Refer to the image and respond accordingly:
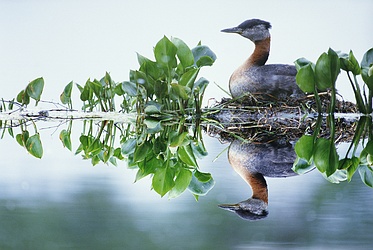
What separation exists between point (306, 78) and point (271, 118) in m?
0.18

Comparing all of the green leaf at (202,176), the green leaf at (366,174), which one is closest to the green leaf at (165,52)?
the green leaf at (202,176)

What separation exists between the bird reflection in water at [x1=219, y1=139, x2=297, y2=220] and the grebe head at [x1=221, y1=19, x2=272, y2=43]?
452 mm

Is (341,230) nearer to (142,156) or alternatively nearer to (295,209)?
(295,209)

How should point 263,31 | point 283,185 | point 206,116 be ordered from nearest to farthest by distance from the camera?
point 283,185 < point 206,116 < point 263,31

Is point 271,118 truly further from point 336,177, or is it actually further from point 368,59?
point 336,177

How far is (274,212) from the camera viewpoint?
64 cm

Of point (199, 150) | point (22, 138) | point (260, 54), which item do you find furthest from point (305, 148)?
point (22, 138)

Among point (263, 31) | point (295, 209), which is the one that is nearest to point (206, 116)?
point (263, 31)

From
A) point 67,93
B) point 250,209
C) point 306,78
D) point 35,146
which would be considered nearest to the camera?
point 250,209

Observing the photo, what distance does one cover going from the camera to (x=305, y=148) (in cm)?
79

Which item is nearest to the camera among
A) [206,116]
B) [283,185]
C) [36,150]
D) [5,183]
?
[283,185]

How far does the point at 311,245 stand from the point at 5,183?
530mm

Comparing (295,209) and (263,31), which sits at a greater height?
(263,31)

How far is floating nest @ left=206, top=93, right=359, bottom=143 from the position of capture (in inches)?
38.4
